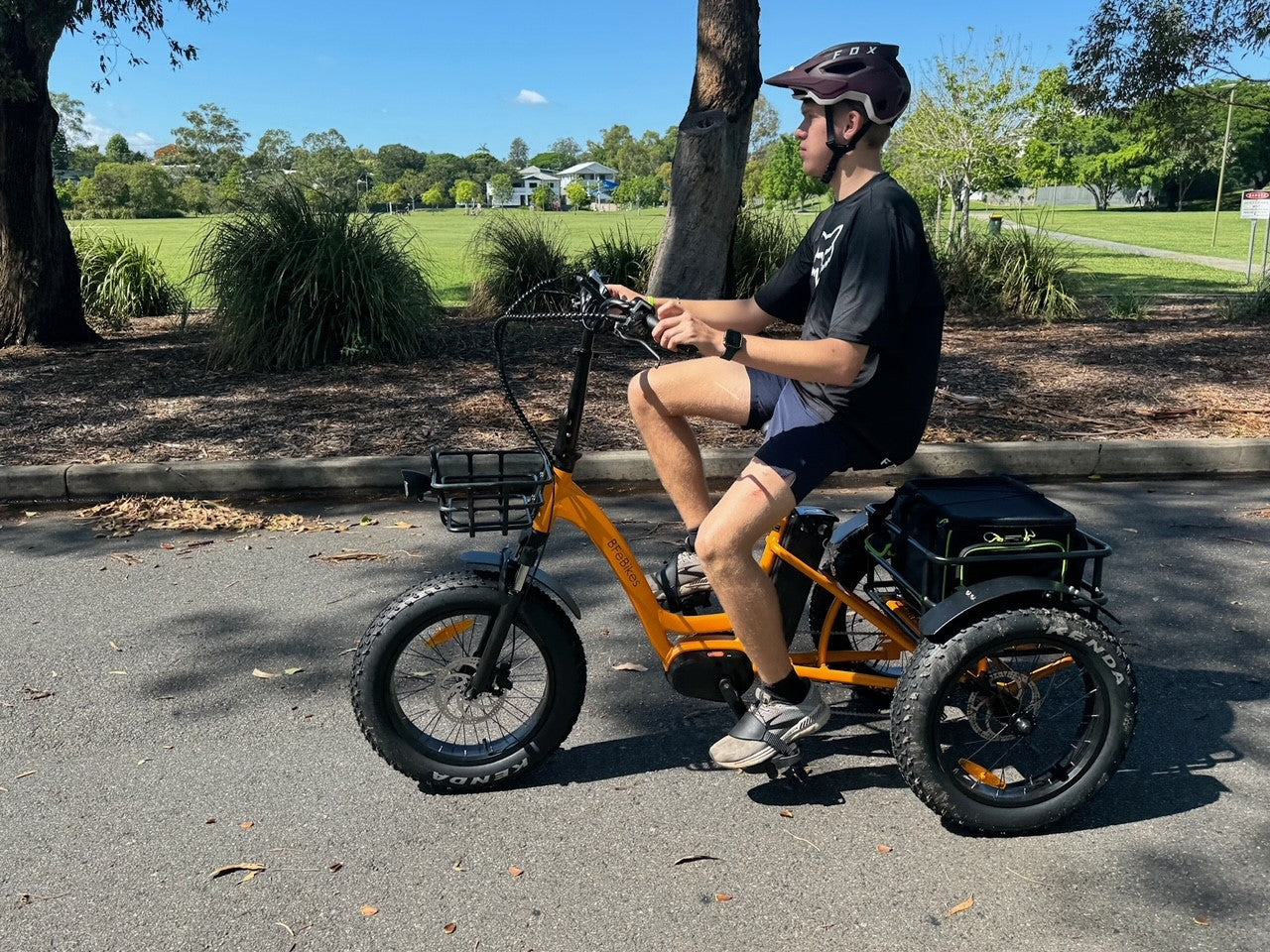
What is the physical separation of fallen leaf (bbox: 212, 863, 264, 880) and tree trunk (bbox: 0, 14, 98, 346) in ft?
28.9

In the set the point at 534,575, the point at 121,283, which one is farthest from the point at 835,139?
the point at 121,283

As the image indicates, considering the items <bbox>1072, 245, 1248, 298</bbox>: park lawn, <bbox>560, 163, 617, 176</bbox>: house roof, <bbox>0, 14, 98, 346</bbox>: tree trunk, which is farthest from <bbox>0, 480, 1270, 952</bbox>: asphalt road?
<bbox>560, 163, 617, 176</bbox>: house roof

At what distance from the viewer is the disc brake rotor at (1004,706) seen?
304cm

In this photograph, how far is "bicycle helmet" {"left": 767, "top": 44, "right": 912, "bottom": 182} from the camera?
9.10 feet

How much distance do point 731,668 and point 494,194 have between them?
104 meters

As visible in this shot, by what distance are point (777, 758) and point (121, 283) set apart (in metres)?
11.9

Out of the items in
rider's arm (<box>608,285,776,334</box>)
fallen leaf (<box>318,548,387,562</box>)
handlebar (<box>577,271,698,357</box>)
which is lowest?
fallen leaf (<box>318,548,387,562</box>)

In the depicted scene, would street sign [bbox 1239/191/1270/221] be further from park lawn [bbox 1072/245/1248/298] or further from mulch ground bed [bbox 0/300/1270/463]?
mulch ground bed [bbox 0/300/1270/463]

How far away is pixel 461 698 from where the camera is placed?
3191 millimetres

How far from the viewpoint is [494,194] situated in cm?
10244

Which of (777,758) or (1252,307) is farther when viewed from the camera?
(1252,307)

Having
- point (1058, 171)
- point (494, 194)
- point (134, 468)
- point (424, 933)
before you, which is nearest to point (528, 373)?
point (134, 468)

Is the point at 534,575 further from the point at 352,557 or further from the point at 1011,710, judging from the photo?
the point at 352,557

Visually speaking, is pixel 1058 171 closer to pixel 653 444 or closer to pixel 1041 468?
pixel 1041 468
